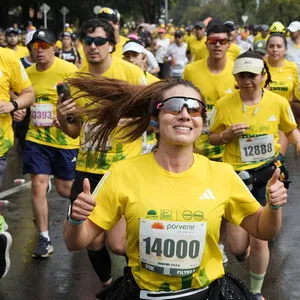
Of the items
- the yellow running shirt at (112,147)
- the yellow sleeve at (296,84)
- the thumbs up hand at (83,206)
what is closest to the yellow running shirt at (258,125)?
the yellow running shirt at (112,147)

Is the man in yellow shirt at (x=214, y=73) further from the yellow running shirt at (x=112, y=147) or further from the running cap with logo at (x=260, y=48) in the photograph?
the running cap with logo at (x=260, y=48)

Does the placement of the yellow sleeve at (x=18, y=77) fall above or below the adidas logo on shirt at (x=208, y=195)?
below

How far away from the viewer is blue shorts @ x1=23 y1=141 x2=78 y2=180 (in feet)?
23.4

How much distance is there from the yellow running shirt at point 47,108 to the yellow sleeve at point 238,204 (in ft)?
11.8

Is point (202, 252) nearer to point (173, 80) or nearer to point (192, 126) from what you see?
point (192, 126)

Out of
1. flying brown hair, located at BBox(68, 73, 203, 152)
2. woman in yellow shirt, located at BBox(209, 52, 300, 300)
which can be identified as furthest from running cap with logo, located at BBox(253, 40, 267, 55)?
flying brown hair, located at BBox(68, 73, 203, 152)

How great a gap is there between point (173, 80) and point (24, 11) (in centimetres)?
5576

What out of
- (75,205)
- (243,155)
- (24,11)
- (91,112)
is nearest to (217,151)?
(243,155)

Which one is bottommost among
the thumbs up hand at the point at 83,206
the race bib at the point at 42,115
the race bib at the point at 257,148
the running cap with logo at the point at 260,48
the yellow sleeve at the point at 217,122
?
the running cap with logo at the point at 260,48

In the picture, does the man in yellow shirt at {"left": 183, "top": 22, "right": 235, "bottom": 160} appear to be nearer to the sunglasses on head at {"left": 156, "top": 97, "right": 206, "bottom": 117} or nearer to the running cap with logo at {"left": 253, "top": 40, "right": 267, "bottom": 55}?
the sunglasses on head at {"left": 156, "top": 97, "right": 206, "bottom": 117}

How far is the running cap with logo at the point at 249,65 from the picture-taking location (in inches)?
231

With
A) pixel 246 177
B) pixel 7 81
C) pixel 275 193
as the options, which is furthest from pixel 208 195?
pixel 7 81

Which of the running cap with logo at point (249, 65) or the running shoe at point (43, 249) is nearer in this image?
the running cap with logo at point (249, 65)

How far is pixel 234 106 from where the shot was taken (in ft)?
20.0
